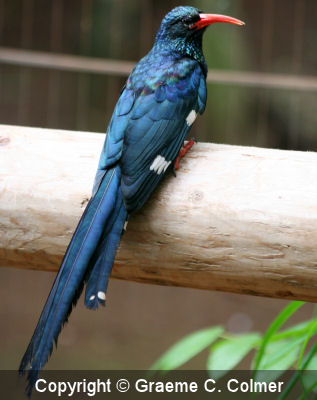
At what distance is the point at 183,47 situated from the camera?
1.74 m

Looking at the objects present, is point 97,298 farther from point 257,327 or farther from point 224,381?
point 257,327

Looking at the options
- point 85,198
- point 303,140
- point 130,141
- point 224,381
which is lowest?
point 224,381

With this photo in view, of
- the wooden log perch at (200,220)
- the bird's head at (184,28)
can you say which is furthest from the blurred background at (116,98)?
the wooden log perch at (200,220)

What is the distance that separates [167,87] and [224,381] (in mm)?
2039

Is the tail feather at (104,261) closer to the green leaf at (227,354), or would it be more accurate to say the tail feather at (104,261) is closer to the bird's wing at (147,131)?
the bird's wing at (147,131)

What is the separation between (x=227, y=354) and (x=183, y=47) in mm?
895

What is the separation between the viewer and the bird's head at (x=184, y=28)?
1.75 m

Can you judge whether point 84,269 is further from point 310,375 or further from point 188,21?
point 188,21

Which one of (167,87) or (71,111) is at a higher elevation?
(167,87)

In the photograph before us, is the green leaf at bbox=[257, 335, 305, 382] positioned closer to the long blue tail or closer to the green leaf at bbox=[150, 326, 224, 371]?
the green leaf at bbox=[150, 326, 224, 371]

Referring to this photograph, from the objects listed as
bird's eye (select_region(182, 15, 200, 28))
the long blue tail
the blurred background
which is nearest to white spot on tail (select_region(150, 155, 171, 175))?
the long blue tail

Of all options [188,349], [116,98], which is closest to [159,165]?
[188,349]

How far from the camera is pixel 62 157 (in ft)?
4.73

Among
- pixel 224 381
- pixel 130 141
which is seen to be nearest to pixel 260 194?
pixel 130 141
